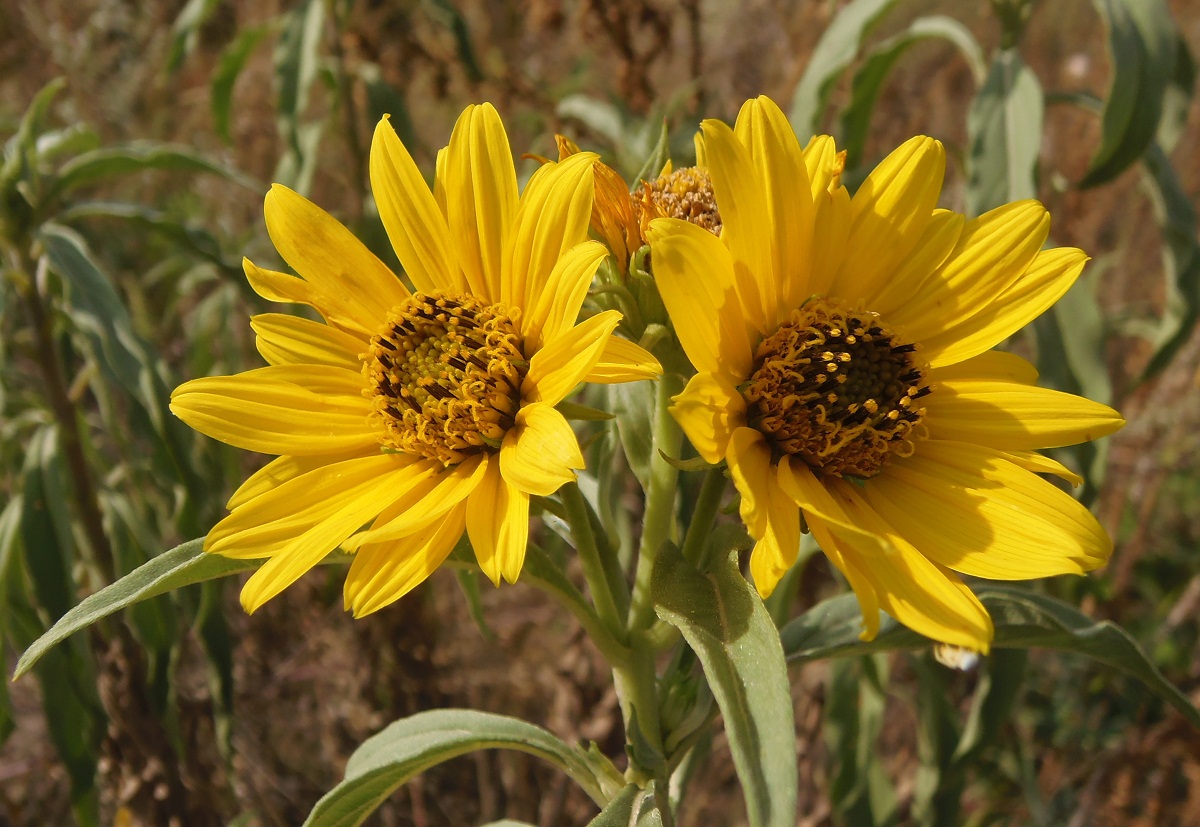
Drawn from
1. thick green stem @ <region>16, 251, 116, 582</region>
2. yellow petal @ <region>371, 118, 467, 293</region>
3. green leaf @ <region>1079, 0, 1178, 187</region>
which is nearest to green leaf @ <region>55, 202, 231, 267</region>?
thick green stem @ <region>16, 251, 116, 582</region>

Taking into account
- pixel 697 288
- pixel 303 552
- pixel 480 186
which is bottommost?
pixel 303 552

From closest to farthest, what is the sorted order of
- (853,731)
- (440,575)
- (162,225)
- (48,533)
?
(48,533) → (162,225) → (853,731) → (440,575)

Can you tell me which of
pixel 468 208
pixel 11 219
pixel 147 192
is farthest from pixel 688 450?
pixel 147 192

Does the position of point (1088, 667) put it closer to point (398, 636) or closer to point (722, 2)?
point (398, 636)

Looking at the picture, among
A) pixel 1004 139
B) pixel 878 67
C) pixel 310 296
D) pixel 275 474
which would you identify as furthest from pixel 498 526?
pixel 878 67

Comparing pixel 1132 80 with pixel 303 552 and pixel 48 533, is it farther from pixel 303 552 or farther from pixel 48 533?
pixel 48 533

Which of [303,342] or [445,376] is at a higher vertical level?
[303,342]

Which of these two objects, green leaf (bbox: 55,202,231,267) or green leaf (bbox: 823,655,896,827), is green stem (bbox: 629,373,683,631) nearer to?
green leaf (bbox: 823,655,896,827)
